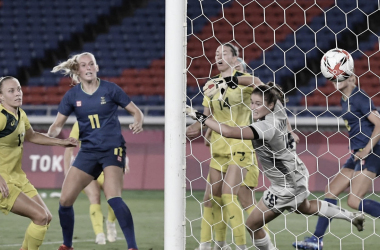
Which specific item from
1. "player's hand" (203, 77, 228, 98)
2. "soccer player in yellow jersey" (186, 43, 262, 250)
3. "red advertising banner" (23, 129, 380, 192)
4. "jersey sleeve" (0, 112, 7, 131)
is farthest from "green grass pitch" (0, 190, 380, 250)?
"red advertising banner" (23, 129, 380, 192)

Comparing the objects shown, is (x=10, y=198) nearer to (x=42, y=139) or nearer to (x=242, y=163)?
(x=42, y=139)

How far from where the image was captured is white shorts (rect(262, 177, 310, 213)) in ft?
14.8

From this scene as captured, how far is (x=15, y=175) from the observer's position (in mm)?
4672

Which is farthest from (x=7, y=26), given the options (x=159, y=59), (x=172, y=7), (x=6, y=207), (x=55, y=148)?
(x=172, y=7)

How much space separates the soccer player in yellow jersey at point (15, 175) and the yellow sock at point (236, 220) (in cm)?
136

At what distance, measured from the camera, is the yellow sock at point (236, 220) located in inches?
191

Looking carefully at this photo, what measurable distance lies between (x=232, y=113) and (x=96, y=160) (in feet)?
3.87

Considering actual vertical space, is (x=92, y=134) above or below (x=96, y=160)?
above

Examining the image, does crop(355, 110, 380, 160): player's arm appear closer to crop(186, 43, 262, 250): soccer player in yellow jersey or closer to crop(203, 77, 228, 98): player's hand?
crop(186, 43, 262, 250): soccer player in yellow jersey

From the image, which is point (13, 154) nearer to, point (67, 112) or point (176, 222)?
point (67, 112)

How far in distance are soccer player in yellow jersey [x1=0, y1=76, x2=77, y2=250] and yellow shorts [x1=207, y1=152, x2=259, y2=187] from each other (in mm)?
1459

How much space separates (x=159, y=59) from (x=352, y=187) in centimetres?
1033

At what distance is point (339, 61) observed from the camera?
5027mm

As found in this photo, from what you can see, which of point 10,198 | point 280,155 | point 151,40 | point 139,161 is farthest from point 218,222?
point 151,40
